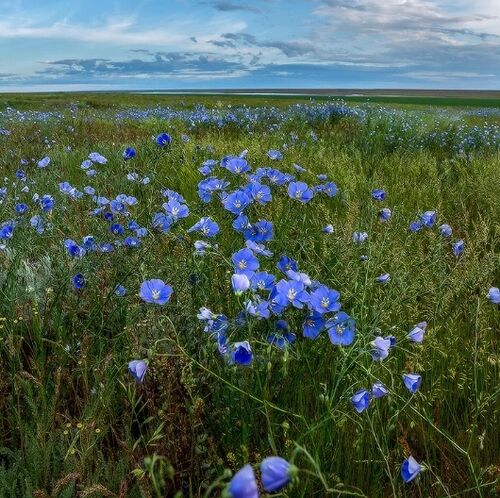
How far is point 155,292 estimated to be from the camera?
1826 millimetres

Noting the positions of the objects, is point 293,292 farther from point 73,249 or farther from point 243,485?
point 73,249

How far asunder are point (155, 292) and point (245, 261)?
30cm

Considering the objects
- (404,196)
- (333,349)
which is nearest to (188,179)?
(404,196)

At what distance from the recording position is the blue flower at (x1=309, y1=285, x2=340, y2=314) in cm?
160

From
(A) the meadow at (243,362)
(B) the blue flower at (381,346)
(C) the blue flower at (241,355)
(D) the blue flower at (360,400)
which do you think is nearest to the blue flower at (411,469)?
(A) the meadow at (243,362)

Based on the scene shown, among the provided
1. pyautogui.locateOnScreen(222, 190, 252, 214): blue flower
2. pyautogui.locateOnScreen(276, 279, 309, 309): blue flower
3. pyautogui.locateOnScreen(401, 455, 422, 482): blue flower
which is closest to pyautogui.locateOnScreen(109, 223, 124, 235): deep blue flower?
pyautogui.locateOnScreen(222, 190, 252, 214): blue flower

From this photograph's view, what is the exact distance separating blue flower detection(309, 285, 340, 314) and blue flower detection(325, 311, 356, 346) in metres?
0.03

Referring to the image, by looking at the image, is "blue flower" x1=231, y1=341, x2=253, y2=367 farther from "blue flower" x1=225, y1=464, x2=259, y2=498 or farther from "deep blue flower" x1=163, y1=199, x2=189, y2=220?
"deep blue flower" x1=163, y1=199, x2=189, y2=220

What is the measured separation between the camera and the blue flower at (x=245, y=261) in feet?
5.80

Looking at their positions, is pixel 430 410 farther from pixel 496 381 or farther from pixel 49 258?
pixel 49 258

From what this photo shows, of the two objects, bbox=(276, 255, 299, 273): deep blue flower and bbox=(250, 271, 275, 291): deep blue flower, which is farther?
bbox=(276, 255, 299, 273): deep blue flower

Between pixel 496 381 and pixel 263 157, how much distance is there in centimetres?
381

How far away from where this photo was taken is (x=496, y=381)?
2.04 m

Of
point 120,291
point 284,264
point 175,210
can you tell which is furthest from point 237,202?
point 120,291
